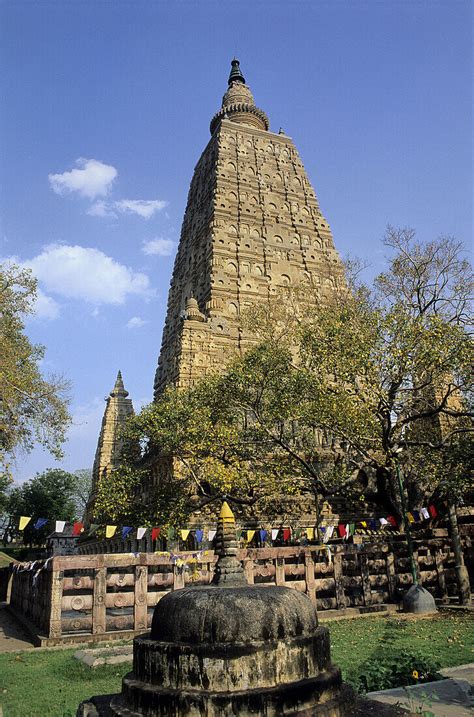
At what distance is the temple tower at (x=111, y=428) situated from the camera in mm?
40562

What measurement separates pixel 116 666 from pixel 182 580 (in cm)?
460

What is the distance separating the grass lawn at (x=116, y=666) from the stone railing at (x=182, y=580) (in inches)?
50.8

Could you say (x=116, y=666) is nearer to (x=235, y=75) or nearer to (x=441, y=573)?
(x=441, y=573)

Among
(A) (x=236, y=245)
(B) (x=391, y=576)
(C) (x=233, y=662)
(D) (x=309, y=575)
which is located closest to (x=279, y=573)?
(D) (x=309, y=575)

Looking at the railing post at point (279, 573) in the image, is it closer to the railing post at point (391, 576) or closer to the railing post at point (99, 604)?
the railing post at point (391, 576)

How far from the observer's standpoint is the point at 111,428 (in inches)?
1698

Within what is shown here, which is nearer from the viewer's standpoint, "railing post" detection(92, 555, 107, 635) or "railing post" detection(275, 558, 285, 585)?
"railing post" detection(92, 555, 107, 635)

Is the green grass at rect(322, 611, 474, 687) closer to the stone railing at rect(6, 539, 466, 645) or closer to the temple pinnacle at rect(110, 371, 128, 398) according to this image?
the stone railing at rect(6, 539, 466, 645)

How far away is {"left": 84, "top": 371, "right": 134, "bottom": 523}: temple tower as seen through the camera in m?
40.6

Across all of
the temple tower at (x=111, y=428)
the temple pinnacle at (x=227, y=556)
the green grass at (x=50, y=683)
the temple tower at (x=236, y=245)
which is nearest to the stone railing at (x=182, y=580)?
the green grass at (x=50, y=683)

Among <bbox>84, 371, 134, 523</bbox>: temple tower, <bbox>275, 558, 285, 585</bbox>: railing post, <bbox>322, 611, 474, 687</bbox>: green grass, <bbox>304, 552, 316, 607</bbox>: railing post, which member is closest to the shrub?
<bbox>322, 611, 474, 687</bbox>: green grass

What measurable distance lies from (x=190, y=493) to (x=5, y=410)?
27.8 ft

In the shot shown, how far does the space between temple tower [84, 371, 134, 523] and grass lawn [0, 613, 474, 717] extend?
29.6 m

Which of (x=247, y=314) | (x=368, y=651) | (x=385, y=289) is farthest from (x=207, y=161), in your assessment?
(x=368, y=651)
